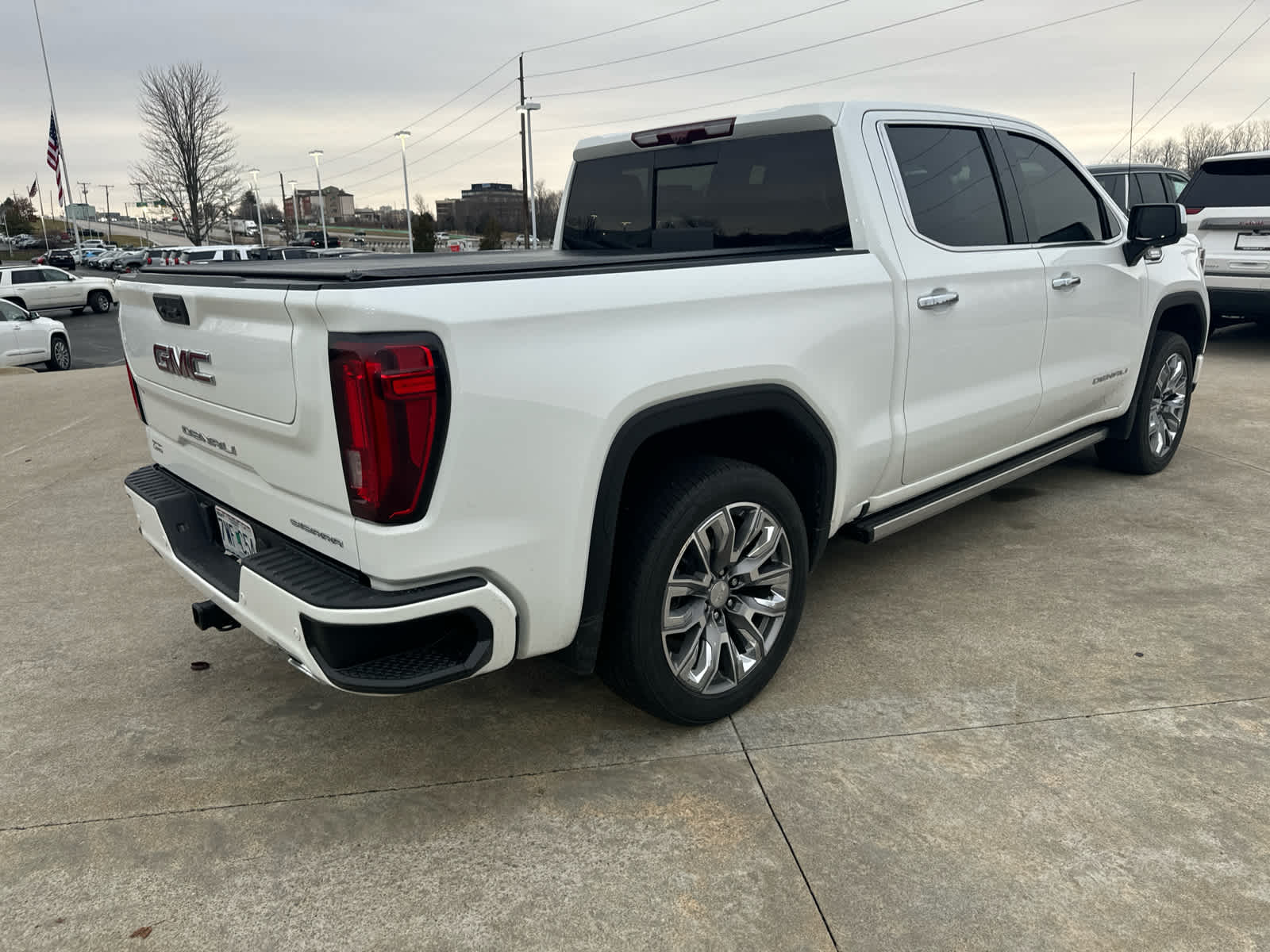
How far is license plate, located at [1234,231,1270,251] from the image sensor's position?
28.9ft

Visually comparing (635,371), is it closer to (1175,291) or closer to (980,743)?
(980,743)

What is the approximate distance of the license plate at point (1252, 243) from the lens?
8.80 meters

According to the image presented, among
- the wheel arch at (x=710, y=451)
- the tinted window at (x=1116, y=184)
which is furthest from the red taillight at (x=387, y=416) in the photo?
the tinted window at (x=1116, y=184)

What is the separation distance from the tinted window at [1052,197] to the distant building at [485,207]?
68.1 meters

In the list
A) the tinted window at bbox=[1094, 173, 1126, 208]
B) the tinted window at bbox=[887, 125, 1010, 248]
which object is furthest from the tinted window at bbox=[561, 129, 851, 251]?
the tinted window at bbox=[1094, 173, 1126, 208]

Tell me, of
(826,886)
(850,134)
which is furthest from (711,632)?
(850,134)

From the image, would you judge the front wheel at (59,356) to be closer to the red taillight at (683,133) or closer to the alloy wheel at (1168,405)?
the red taillight at (683,133)

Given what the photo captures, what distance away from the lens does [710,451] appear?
124 inches

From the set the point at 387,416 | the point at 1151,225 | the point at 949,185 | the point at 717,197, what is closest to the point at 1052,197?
the point at 1151,225

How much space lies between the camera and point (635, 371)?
2.52 m

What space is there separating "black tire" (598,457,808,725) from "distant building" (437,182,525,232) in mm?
69771

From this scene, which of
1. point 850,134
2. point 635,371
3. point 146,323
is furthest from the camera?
point 850,134

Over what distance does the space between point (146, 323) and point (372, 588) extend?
1391 millimetres

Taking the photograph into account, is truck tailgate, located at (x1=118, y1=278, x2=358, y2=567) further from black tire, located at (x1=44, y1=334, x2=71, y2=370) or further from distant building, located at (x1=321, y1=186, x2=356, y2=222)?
distant building, located at (x1=321, y1=186, x2=356, y2=222)
